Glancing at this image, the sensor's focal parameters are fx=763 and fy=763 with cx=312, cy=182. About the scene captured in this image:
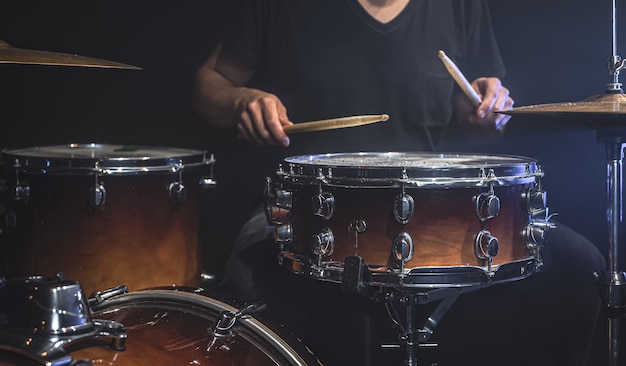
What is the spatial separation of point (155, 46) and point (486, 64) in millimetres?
1280

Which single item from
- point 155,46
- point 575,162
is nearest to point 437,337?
point 575,162

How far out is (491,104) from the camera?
2.61 meters

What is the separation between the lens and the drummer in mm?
2646

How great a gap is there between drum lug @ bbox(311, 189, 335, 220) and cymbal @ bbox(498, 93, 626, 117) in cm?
54

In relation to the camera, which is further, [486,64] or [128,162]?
[486,64]

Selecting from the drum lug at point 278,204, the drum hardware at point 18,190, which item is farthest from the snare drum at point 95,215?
the drum lug at point 278,204

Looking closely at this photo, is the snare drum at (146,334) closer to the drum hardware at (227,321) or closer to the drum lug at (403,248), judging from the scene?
the drum hardware at (227,321)

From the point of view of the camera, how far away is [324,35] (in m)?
2.83

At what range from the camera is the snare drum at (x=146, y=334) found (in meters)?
1.29

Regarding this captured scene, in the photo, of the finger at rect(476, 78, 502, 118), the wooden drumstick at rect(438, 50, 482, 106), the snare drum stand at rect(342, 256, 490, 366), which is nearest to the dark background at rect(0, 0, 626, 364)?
the finger at rect(476, 78, 502, 118)

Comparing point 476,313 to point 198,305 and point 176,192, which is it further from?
point 198,305

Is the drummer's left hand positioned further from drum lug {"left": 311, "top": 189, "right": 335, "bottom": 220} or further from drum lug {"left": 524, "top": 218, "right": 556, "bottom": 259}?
drum lug {"left": 311, "top": 189, "right": 335, "bottom": 220}

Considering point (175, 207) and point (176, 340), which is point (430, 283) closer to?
point (176, 340)

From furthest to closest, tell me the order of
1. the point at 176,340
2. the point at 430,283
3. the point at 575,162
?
the point at 575,162 < the point at 430,283 < the point at 176,340
